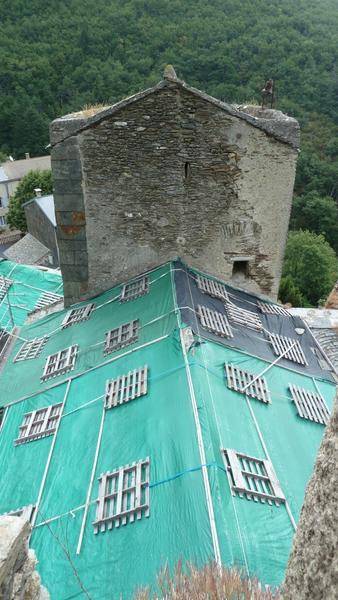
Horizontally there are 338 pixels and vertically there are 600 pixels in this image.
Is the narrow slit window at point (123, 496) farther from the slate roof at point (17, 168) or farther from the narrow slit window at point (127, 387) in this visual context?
the slate roof at point (17, 168)

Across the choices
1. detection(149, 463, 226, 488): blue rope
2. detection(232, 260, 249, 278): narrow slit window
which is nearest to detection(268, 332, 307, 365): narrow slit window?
detection(232, 260, 249, 278): narrow slit window

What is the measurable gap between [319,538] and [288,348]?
485 centimetres

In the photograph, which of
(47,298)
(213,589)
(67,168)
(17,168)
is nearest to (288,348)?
(67,168)

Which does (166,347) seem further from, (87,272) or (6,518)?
(6,518)

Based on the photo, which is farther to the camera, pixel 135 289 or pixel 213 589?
pixel 135 289

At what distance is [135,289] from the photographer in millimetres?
6945

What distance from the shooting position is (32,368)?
254 inches

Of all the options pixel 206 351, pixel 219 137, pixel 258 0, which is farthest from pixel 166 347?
pixel 258 0

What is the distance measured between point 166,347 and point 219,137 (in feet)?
10.1

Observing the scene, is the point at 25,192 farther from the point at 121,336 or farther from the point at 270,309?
the point at 121,336

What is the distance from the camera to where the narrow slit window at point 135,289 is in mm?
6759

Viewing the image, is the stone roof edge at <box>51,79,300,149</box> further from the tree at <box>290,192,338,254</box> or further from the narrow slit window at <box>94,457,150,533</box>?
the tree at <box>290,192,338,254</box>

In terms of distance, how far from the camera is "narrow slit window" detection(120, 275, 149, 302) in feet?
22.2

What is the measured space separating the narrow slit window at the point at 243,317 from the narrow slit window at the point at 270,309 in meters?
0.37
